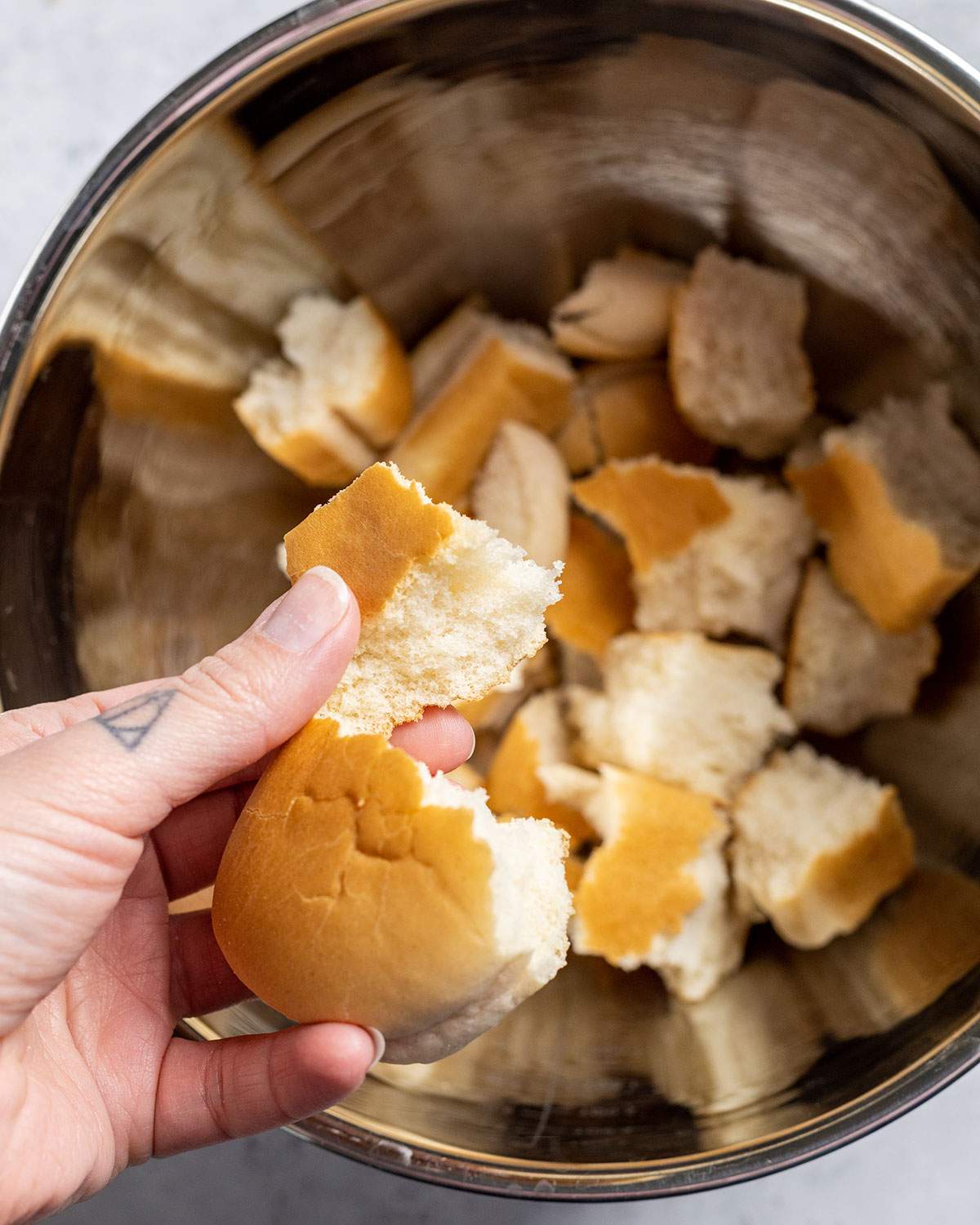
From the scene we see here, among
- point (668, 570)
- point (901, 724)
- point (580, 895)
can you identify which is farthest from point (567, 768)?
point (901, 724)

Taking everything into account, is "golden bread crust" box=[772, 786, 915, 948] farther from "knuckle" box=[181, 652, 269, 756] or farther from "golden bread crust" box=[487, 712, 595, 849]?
"knuckle" box=[181, 652, 269, 756]

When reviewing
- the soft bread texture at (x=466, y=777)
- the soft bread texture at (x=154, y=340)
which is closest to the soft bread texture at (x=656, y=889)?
the soft bread texture at (x=466, y=777)

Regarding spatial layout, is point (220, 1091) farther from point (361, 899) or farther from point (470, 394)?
point (470, 394)

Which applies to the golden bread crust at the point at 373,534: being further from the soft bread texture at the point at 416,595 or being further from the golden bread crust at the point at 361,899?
the golden bread crust at the point at 361,899

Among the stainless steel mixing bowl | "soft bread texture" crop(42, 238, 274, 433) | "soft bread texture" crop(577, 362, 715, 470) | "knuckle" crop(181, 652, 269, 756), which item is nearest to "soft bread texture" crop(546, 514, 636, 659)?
"soft bread texture" crop(577, 362, 715, 470)

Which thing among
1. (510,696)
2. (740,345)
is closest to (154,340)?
(510,696)

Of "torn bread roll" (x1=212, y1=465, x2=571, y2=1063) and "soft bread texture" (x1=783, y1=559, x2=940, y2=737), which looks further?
"soft bread texture" (x1=783, y1=559, x2=940, y2=737)
